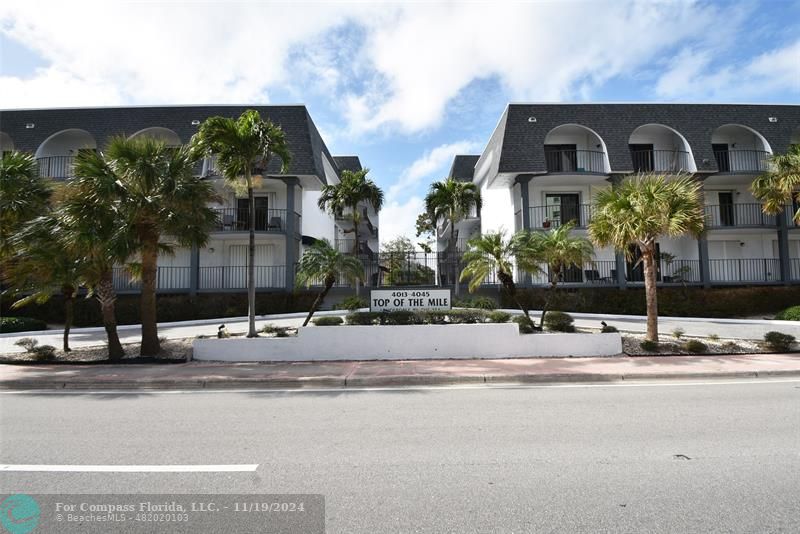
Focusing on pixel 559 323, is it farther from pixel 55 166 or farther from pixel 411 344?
pixel 55 166

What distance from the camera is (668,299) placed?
19.4 meters

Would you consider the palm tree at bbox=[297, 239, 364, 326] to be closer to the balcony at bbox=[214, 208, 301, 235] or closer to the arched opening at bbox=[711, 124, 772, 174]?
the balcony at bbox=[214, 208, 301, 235]

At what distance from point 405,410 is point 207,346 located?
727 cm

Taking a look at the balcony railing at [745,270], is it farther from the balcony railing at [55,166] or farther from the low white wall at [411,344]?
the balcony railing at [55,166]

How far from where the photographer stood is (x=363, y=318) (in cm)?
1218

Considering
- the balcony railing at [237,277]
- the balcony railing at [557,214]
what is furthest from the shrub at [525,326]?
the balcony railing at [237,277]

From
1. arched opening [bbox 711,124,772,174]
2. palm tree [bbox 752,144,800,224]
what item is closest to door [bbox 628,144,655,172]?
arched opening [bbox 711,124,772,174]

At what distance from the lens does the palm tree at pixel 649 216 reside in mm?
11219

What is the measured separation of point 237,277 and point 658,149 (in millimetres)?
23386

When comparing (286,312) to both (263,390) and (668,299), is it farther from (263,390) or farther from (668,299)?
(668,299)

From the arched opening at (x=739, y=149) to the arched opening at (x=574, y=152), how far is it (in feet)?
18.6

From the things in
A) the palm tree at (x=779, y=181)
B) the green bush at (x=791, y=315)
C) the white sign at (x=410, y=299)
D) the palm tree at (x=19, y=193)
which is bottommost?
the green bush at (x=791, y=315)

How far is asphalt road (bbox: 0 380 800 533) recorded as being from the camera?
3383 mm

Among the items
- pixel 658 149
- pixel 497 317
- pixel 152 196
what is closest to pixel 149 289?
pixel 152 196
